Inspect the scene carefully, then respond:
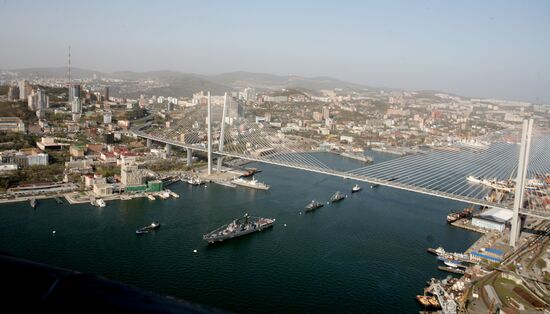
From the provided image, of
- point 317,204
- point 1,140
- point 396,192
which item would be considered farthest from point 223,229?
point 1,140

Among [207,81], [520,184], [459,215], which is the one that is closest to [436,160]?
[459,215]

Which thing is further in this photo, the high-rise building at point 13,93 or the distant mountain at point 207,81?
the distant mountain at point 207,81

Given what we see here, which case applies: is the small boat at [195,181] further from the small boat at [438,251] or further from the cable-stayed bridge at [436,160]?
the small boat at [438,251]

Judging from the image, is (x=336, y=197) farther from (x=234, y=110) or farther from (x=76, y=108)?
(x=76, y=108)

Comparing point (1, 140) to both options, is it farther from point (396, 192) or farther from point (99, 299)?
point (99, 299)

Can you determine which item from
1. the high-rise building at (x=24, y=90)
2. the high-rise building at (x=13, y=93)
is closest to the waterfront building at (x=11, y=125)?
the high-rise building at (x=13, y=93)
